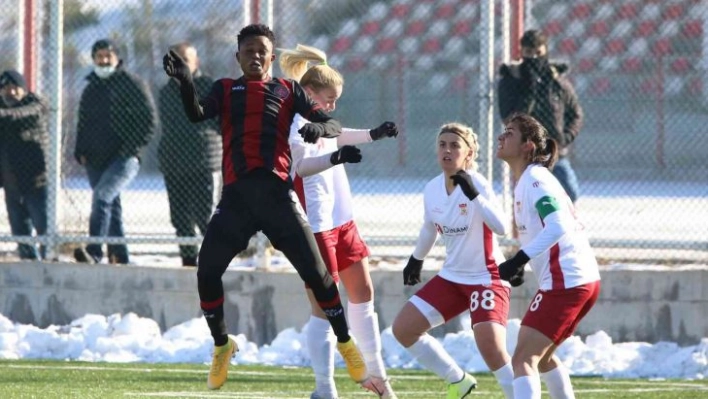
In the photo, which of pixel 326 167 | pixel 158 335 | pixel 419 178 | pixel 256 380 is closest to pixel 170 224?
pixel 158 335

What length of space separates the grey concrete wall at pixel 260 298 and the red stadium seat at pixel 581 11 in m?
2.03

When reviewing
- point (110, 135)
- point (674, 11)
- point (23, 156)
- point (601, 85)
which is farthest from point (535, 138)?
point (23, 156)

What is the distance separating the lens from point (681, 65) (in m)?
12.1

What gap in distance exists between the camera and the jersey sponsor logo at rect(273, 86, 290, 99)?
824 centimetres

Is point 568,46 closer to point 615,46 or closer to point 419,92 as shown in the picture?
point 615,46

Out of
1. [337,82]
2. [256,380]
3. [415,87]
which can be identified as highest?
[415,87]

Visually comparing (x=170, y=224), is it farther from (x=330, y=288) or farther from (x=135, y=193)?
(x=330, y=288)

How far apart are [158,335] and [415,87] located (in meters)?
2.92

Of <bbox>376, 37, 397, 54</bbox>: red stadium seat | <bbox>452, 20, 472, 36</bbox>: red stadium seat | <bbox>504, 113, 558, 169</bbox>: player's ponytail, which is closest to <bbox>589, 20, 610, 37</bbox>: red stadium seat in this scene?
<bbox>452, 20, 472, 36</bbox>: red stadium seat

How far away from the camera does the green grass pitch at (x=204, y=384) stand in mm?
9602

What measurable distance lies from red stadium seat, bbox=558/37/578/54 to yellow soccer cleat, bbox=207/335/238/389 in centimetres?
511

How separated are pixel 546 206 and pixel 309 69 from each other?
2.11m

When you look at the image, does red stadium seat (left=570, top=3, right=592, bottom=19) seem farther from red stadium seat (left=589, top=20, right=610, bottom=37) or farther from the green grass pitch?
the green grass pitch

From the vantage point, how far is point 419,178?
42.5 feet
